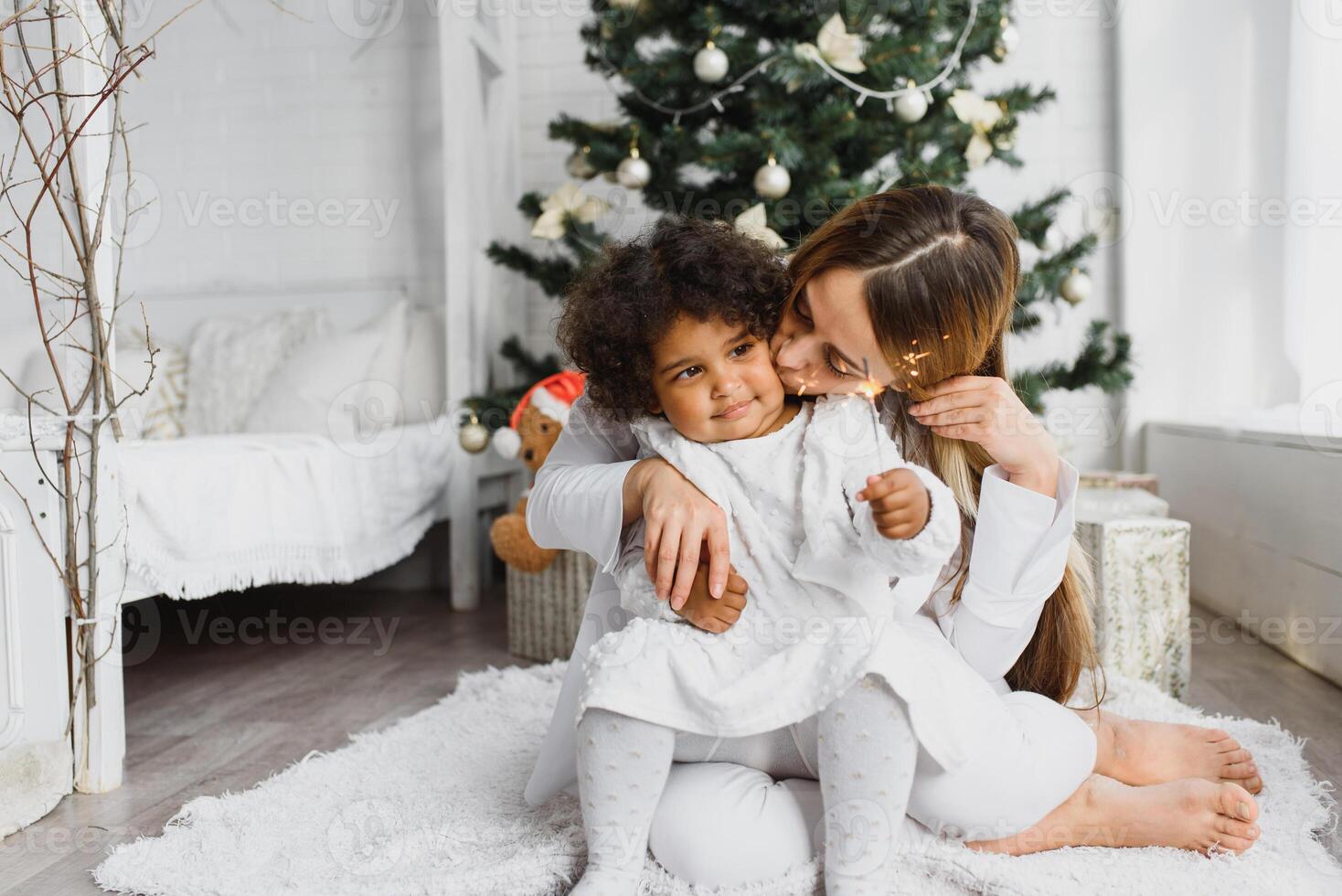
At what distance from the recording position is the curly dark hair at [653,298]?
35.9 inches

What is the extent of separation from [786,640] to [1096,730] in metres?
0.45

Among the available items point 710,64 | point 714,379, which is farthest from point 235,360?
point 714,379

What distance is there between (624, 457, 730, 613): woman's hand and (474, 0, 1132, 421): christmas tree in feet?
3.29

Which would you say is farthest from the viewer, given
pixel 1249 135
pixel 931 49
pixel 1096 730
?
pixel 1249 135

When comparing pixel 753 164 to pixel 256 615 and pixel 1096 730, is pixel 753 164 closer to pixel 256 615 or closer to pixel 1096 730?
pixel 1096 730

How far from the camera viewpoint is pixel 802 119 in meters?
1.93

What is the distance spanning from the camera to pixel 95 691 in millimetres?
1283

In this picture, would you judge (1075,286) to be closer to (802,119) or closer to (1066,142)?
(802,119)

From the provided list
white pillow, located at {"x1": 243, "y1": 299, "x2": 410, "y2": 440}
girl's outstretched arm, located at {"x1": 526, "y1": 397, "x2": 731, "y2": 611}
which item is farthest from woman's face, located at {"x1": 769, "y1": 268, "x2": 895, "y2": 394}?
white pillow, located at {"x1": 243, "y1": 299, "x2": 410, "y2": 440}

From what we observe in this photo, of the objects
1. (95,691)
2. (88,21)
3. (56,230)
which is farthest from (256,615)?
(88,21)

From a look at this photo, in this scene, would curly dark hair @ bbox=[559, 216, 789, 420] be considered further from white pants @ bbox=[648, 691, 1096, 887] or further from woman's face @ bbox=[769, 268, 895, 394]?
white pants @ bbox=[648, 691, 1096, 887]

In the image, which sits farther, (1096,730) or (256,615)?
(256,615)

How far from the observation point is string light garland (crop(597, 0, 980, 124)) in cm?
184

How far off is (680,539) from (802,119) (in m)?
1.31
